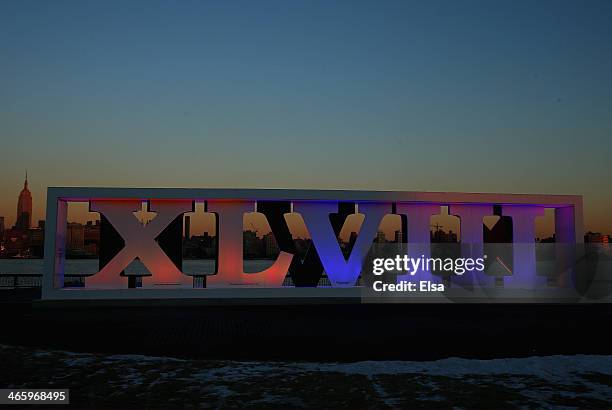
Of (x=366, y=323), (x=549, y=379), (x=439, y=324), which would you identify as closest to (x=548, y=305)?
(x=439, y=324)

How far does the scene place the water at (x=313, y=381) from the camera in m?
7.19

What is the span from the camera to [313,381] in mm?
Answer: 8250

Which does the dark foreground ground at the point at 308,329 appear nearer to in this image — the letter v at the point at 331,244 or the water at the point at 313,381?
the water at the point at 313,381

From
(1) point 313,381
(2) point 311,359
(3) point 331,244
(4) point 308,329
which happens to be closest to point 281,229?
(3) point 331,244

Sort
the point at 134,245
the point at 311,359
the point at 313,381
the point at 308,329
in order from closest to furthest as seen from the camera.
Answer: the point at 313,381
the point at 311,359
the point at 308,329
the point at 134,245

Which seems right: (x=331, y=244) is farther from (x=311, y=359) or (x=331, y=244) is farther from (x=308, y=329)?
(x=311, y=359)

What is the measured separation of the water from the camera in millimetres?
7188

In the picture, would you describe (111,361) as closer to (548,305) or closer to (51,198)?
(51,198)

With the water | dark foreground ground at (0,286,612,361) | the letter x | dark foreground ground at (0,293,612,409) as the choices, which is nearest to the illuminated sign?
the letter x

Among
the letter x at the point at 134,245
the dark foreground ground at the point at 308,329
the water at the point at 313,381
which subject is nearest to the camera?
the water at the point at 313,381

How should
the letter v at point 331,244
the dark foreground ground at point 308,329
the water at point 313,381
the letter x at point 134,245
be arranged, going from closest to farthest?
the water at point 313,381 → the dark foreground ground at point 308,329 → the letter x at point 134,245 → the letter v at point 331,244

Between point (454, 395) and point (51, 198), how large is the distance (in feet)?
51.8

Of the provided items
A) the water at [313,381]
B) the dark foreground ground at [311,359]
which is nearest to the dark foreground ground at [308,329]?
the dark foreground ground at [311,359]

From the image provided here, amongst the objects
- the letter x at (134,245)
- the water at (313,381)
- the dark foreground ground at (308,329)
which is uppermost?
the letter x at (134,245)
